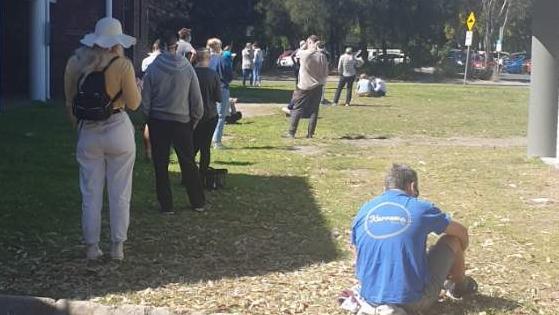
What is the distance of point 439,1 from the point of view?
54.9m

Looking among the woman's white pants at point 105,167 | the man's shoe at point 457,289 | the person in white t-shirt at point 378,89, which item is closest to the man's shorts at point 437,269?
the man's shoe at point 457,289

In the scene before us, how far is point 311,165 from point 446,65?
44.3 meters

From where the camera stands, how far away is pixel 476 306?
6.21 metres

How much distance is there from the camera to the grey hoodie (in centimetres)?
862

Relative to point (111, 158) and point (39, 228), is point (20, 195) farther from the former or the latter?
point (111, 158)

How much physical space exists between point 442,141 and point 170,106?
917 centimetres

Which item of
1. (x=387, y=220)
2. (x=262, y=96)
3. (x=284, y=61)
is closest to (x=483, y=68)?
(x=284, y=61)

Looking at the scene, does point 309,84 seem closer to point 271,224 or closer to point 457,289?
point 271,224

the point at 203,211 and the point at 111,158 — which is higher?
the point at 111,158

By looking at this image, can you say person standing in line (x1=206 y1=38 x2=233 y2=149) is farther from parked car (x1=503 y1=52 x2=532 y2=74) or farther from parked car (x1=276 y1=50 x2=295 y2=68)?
parked car (x1=503 y1=52 x2=532 y2=74)

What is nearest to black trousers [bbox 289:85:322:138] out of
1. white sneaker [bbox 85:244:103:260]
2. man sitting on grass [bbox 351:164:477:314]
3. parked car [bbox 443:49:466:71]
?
white sneaker [bbox 85:244:103:260]

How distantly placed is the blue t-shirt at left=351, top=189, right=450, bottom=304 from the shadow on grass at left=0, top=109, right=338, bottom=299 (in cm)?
155

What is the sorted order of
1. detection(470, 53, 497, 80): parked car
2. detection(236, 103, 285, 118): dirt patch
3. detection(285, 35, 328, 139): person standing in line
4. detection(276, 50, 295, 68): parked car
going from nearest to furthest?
detection(285, 35, 328, 139): person standing in line < detection(236, 103, 285, 118): dirt patch < detection(470, 53, 497, 80): parked car < detection(276, 50, 295, 68): parked car

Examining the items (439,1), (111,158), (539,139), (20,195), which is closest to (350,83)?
(539,139)
